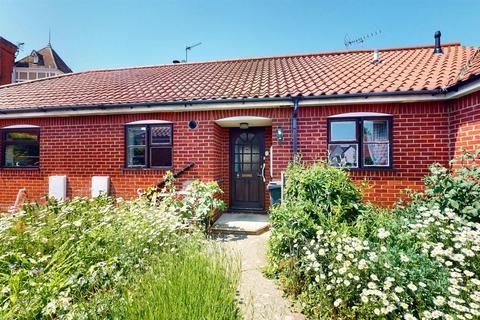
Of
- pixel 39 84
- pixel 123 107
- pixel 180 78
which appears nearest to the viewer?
pixel 123 107

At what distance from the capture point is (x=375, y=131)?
5.80m

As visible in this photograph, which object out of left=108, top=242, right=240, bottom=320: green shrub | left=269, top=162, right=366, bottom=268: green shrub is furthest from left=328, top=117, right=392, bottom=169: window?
left=108, top=242, right=240, bottom=320: green shrub

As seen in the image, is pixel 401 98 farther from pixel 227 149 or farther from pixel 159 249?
pixel 159 249

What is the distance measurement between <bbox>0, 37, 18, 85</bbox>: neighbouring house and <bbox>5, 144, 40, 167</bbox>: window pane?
58.8 feet

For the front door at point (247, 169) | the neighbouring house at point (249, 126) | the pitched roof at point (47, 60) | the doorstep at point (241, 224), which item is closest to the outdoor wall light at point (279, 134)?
the neighbouring house at point (249, 126)

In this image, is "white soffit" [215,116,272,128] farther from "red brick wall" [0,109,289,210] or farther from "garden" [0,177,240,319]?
"garden" [0,177,240,319]

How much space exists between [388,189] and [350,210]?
250cm

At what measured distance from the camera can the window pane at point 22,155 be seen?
743 centimetres

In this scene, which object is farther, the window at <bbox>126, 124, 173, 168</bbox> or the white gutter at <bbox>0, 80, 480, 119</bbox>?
the window at <bbox>126, 124, 173, 168</bbox>

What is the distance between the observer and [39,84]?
9.74m

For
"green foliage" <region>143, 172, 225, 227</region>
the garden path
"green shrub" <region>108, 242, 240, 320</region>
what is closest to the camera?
"green shrub" <region>108, 242, 240, 320</region>

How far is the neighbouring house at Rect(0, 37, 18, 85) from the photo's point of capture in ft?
62.0

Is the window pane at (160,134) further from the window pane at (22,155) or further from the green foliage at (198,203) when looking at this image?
the window pane at (22,155)

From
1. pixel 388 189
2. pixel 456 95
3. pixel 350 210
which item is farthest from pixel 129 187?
pixel 456 95
